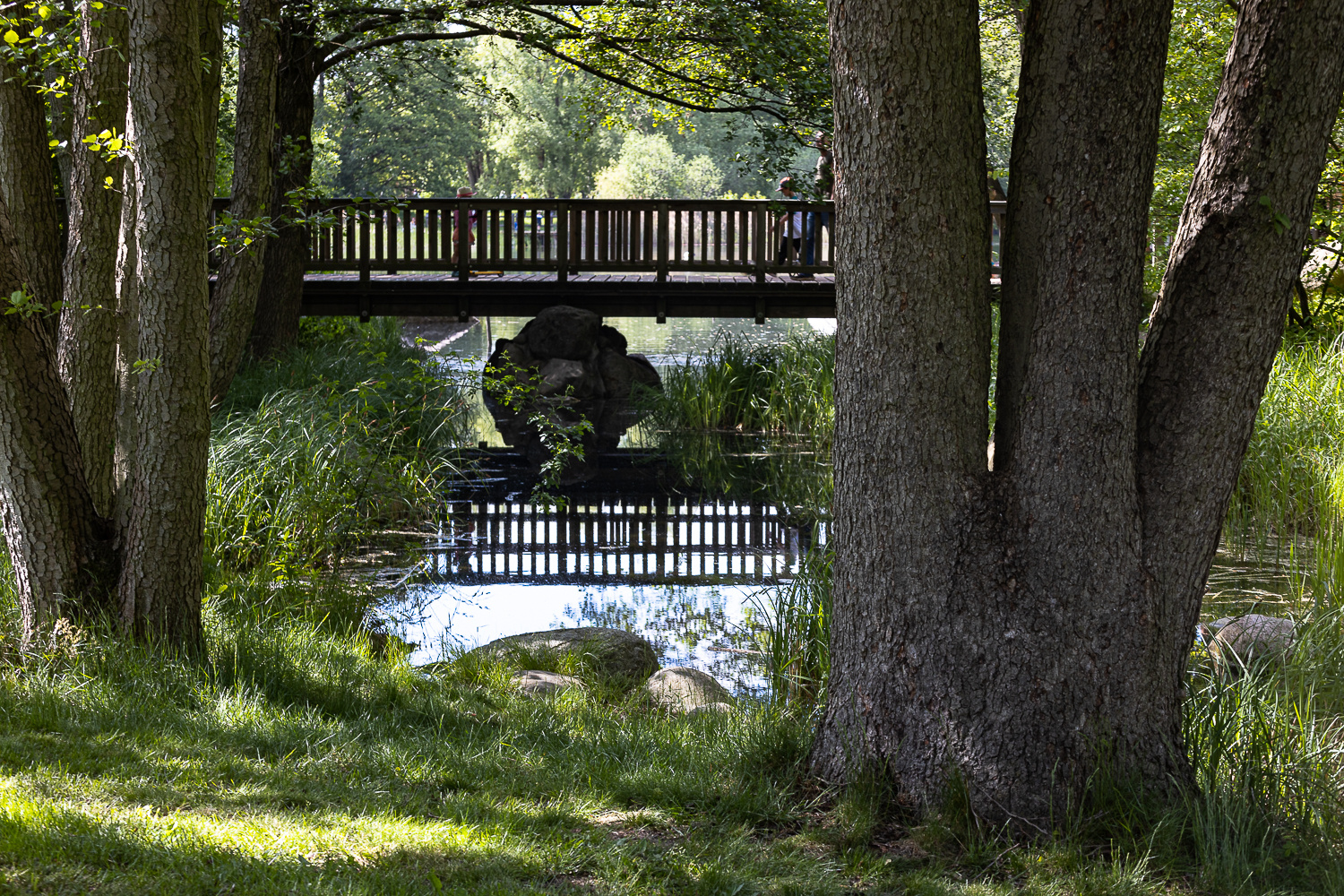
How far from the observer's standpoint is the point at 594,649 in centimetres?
588

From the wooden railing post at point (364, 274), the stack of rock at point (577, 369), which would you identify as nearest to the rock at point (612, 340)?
the stack of rock at point (577, 369)

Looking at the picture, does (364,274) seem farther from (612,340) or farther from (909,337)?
(909,337)

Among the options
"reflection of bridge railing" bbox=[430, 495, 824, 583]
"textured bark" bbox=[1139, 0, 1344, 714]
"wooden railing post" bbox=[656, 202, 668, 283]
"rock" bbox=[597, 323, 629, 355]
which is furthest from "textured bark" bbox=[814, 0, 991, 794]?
"rock" bbox=[597, 323, 629, 355]

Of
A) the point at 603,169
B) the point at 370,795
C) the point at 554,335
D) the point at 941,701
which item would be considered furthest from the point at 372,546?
the point at 603,169

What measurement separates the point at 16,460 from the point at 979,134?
3571 millimetres

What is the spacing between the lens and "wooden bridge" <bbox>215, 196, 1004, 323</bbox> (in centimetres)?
1498

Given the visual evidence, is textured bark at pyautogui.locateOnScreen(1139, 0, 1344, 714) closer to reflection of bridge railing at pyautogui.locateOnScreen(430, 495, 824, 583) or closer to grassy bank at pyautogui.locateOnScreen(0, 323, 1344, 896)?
grassy bank at pyautogui.locateOnScreen(0, 323, 1344, 896)

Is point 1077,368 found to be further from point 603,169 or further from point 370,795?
point 603,169

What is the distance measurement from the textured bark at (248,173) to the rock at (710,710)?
342 centimetres

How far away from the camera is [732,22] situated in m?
9.92

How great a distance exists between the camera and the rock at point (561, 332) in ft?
53.0

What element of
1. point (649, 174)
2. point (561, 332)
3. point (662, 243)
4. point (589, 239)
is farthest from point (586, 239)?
point (649, 174)

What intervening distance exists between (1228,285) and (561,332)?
44.0ft

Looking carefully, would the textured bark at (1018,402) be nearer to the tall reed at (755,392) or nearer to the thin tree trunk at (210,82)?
the thin tree trunk at (210,82)
